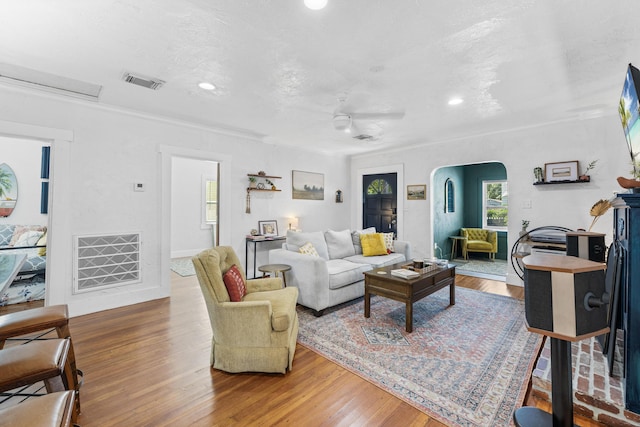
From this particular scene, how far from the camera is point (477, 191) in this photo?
7125mm

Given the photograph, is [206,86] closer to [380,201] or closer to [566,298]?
[566,298]

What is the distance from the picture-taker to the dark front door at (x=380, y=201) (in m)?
6.33

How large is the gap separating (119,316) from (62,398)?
2651 mm

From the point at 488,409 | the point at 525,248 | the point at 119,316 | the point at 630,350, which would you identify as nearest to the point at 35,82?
the point at 119,316

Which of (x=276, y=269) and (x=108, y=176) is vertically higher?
(x=108, y=176)

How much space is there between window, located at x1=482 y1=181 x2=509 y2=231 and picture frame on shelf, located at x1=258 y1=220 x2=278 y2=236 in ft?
16.8

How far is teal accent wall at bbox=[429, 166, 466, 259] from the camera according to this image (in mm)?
6055

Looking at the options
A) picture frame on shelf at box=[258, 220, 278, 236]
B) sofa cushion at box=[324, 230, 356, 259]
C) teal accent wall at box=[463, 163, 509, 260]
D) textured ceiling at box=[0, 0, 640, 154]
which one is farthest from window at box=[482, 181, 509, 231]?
picture frame on shelf at box=[258, 220, 278, 236]

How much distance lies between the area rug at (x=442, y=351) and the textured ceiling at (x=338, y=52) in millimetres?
2474

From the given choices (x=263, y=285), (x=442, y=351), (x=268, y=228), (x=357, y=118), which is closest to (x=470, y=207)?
(x=357, y=118)

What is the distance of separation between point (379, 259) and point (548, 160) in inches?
113

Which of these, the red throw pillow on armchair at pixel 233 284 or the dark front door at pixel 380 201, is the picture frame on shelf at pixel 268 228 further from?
the red throw pillow on armchair at pixel 233 284

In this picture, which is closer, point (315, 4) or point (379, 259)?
point (315, 4)

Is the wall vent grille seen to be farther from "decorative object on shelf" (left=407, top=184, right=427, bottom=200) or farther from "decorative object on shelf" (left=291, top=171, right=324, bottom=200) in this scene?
"decorative object on shelf" (left=407, top=184, right=427, bottom=200)
